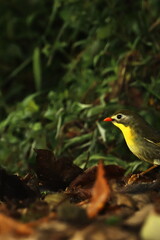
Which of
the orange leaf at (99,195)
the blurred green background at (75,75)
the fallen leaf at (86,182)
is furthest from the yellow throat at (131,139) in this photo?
the orange leaf at (99,195)

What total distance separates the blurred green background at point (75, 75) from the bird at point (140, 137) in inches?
11.1

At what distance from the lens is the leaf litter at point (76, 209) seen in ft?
5.49

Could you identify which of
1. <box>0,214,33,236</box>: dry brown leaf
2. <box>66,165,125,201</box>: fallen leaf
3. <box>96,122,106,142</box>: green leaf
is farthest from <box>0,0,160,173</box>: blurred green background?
<box>0,214,33,236</box>: dry brown leaf

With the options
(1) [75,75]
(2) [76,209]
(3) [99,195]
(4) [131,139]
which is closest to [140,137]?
(4) [131,139]

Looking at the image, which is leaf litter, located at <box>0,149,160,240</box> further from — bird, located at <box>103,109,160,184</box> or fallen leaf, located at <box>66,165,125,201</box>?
bird, located at <box>103,109,160,184</box>

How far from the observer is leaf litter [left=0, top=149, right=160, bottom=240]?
1.67 m

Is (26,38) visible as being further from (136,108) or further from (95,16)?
(136,108)

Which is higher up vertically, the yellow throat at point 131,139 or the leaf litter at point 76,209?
the leaf litter at point 76,209

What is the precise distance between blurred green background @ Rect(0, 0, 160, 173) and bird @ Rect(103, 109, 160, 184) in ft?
0.93

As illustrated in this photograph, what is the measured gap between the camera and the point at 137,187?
2.68 meters

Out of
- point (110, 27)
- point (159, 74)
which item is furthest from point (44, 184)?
point (110, 27)

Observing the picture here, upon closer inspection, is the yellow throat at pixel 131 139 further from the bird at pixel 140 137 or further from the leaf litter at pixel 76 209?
the leaf litter at pixel 76 209

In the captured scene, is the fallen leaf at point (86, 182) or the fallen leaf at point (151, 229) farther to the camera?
the fallen leaf at point (86, 182)

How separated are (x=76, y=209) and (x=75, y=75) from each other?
4432mm
